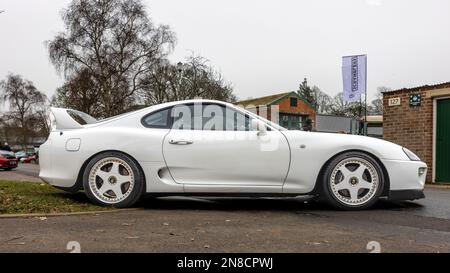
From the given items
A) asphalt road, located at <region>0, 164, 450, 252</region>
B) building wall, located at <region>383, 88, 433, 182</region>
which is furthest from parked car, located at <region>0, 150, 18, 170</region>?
asphalt road, located at <region>0, 164, 450, 252</region>

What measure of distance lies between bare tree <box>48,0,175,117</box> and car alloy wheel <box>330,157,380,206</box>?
29.9 m

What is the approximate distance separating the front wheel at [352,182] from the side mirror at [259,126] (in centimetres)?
80

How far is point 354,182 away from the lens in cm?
466

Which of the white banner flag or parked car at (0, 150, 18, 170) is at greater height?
the white banner flag

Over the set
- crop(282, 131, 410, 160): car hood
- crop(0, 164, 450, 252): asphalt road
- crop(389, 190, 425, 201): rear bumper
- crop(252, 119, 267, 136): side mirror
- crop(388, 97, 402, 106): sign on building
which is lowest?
crop(0, 164, 450, 252): asphalt road

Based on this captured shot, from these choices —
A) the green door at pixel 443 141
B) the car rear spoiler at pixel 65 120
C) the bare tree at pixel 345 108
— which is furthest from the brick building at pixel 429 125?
the bare tree at pixel 345 108

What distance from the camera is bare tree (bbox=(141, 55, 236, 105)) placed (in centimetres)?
2795

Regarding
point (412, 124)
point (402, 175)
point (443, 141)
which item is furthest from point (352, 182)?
point (412, 124)

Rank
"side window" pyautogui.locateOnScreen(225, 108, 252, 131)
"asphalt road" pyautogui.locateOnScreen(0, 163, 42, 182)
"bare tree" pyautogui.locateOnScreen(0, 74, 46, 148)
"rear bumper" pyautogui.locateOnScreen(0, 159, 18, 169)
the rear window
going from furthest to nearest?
→ "bare tree" pyautogui.locateOnScreen(0, 74, 46, 148)
"rear bumper" pyautogui.locateOnScreen(0, 159, 18, 169)
"asphalt road" pyautogui.locateOnScreen(0, 163, 42, 182)
the rear window
"side window" pyautogui.locateOnScreen(225, 108, 252, 131)

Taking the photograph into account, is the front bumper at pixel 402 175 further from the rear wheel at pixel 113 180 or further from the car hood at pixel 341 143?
the rear wheel at pixel 113 180

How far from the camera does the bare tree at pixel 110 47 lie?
3244 cm

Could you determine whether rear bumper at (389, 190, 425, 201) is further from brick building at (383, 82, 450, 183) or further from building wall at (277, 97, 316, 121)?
building wall at (277, 97, 316, 121)

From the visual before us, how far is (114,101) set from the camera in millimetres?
33250
